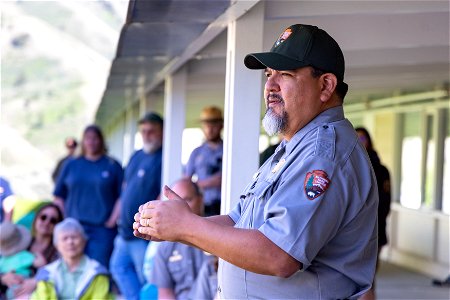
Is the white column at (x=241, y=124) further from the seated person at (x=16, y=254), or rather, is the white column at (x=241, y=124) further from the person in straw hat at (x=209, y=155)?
the person in straw hat at (x=209, y=155)

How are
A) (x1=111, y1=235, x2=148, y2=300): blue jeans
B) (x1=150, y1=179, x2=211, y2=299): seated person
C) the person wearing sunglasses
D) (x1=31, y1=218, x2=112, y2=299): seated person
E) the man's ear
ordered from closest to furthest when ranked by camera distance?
the man's ear
(x1=150, y1=179, x2=211, y2=299): seated person
(x1=31, y1=218, x2=112, y2=299): seated person
the person wearing sunglasses
(x1=111, y1=235, x2=148, y2=300): blue jeans

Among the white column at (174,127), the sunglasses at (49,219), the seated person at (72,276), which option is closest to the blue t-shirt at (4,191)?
the sunglasses at (49,219)

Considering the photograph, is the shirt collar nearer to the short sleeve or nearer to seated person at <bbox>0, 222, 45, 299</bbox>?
the short sleeve

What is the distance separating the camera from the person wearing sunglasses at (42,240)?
7102 mm

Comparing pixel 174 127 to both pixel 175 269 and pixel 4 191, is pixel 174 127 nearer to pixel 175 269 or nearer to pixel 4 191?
pixel 4 191

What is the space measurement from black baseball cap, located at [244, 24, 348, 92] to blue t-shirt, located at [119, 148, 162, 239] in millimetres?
5399

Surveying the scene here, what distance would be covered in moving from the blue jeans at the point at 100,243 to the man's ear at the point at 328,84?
237 inches

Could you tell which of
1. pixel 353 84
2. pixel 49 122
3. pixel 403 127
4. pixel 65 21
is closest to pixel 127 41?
pixel 65 21

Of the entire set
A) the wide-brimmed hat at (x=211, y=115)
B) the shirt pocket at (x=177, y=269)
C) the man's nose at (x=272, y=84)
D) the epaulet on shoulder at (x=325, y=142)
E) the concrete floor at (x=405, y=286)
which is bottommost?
the concrete floor at (x=405, y=286)

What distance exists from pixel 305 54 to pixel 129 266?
223 inches

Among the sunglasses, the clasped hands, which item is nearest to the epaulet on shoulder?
the clasped hands

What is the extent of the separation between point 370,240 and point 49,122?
52414 mm

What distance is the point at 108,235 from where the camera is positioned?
9.17 m

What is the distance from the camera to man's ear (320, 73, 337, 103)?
125 inches
